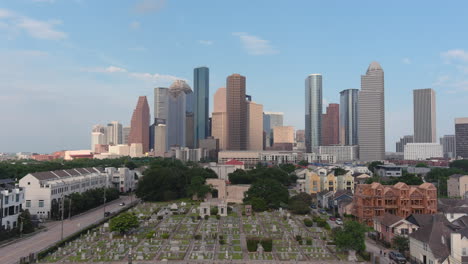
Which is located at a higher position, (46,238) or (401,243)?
(401,243)

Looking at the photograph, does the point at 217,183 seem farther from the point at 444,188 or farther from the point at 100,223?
the point at 444,188

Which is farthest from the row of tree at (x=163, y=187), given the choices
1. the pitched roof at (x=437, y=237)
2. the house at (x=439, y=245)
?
the pitched roof at (x=437, y=237)

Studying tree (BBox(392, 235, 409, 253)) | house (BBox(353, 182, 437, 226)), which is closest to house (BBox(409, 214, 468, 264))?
tree (BBox(392, 235, 409, 253))

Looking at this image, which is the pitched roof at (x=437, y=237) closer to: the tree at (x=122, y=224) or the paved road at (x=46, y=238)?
the tree at (x=122, y=224)

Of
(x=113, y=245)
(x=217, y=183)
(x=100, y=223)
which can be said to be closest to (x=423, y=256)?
(x=113, y=245)

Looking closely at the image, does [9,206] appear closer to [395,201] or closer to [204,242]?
[204,242]

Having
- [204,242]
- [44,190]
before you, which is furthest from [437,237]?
[44,190]
